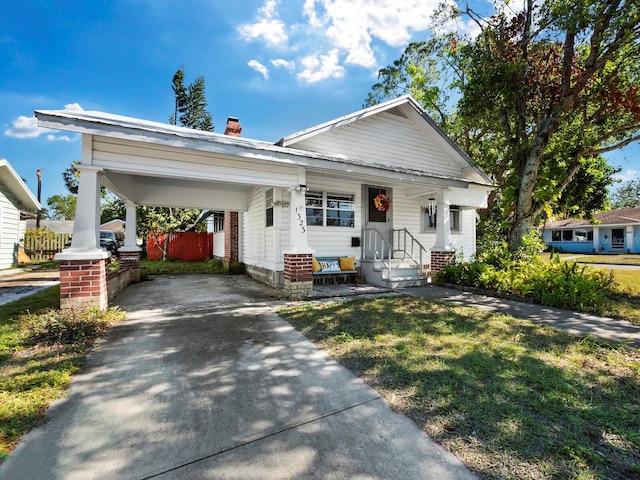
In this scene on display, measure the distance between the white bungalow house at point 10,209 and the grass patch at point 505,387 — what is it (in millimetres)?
14808

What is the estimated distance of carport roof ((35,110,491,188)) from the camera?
4.45m

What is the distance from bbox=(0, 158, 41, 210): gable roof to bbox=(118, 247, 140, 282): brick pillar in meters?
6.66

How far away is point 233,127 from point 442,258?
9.12 m

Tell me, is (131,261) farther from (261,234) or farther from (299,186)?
(299,186)

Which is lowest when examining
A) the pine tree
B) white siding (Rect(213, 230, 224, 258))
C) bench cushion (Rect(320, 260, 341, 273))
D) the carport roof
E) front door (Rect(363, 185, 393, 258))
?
bench cushion (Rect(320, 260, 341, 273))

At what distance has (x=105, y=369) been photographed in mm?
3254

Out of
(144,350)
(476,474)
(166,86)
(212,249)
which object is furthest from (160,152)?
(166,86)

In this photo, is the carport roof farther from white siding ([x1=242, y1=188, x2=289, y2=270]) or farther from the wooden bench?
the wooden bench

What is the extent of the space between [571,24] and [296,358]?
9.00 meters

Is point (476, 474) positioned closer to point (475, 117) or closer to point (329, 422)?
point (329, 422)

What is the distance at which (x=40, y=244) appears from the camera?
54.6ft

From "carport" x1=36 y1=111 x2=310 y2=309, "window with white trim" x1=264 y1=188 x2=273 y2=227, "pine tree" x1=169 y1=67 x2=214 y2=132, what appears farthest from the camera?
"pine tree" x1=169 y1=67 x2=214 y2=132

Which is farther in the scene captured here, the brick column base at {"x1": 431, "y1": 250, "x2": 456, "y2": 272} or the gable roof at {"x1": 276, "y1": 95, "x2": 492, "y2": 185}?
the brick column base at {"x1": 431, "y1": 250, "x2": 456, "y2": 272}

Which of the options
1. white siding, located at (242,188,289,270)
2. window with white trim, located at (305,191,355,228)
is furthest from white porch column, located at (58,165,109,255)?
window with white trim, located at (305,191,355,228)
